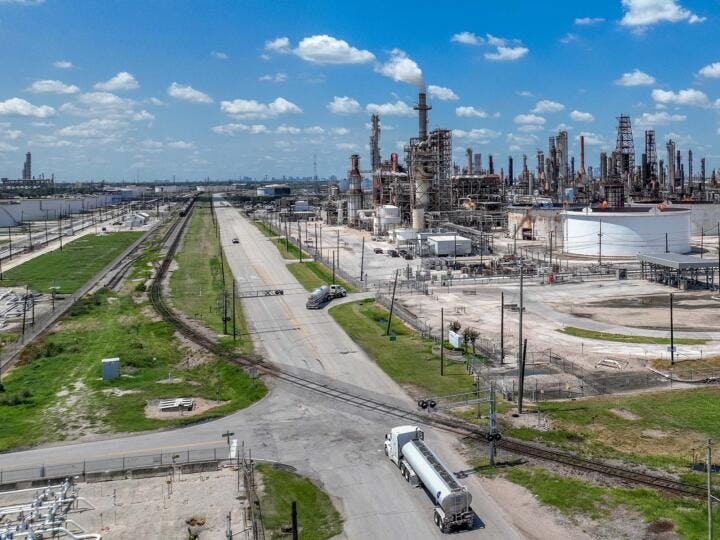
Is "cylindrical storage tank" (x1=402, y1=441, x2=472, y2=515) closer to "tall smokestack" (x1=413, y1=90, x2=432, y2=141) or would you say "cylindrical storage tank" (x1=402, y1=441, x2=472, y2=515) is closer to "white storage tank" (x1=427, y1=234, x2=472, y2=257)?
"white storage tank" (x1=427, y1=234, x2=472, y2=257)

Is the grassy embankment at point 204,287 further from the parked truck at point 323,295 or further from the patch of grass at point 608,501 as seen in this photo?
the patch of grass at point 608,501

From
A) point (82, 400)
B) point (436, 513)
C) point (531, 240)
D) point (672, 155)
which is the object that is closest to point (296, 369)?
point (82, 400)

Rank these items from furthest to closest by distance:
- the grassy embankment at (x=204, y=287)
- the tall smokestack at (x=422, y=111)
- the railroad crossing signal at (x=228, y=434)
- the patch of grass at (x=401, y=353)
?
1. the tall smokestack at (x=422, y=111)
2. the grassy embankment at (x=204, y=287)
3. the patch of grass at (x=401, y=353)
4. the railroad crossing signal at (x=228, y=434)

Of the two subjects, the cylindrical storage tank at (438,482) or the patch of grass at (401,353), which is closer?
the cylindrical storage tank at (438,482)

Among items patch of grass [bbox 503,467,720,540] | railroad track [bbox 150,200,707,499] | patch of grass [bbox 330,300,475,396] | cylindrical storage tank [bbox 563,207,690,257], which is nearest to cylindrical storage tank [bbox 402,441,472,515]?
patch of grass [bbox 503,467,720,540]

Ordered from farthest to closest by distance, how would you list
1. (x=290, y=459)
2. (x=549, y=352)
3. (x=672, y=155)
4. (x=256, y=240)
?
(x=672, y=155) → (x=256, y=240) → (x=549, y=352) → (x=290, y=459)

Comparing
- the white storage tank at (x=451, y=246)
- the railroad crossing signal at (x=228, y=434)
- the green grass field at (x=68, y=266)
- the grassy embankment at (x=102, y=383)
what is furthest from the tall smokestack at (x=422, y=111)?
the railroad crossing signal at (x=228, y=434)

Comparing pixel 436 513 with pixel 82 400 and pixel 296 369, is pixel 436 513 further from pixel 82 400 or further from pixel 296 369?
pixel 82 400

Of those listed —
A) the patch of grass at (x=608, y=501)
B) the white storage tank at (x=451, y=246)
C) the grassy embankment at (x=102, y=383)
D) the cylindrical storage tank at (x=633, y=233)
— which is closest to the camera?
the patch of grass at (x=608, y=501)
